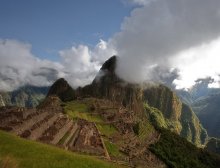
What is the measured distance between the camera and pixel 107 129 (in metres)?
119

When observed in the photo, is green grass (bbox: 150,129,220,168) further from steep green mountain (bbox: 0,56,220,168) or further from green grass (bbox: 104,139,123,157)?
green grass (bbox: 104,139,123,157)

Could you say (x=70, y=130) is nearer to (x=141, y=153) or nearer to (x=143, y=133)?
(x=141, y=153)

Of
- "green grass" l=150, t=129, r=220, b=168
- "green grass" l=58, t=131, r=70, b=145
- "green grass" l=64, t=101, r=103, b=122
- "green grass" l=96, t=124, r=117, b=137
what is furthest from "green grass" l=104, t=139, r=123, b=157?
"green grass" l=150, t=129, r=220, b=168

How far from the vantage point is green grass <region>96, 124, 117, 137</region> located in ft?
367

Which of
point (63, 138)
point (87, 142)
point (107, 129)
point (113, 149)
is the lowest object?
point (113, 149)

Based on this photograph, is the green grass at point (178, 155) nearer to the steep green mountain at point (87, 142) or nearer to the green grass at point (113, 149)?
the steep green mountain at point (87, 142)

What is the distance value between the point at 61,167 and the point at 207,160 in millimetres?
142712

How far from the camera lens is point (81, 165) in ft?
116

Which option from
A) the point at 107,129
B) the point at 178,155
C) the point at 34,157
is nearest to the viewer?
the point at 34,157

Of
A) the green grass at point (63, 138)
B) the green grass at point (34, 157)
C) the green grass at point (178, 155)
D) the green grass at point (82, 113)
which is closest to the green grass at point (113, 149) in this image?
the green grass at point (63, 138)

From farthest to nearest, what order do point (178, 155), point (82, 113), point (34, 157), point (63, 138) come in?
point (82, 113)
point (178, 155)
point (63, 138)
point (34, 157)

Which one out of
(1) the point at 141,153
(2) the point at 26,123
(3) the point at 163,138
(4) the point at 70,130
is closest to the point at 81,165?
(2) the point at 26,123

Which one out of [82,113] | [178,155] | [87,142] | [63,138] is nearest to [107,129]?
[82,113]

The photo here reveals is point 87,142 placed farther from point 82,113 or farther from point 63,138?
point 82,113
